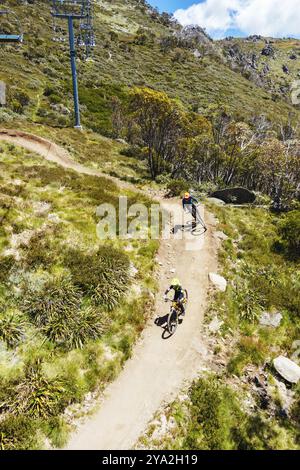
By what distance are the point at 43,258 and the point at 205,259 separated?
8.80 metres

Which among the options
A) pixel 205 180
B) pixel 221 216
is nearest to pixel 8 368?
pixel 221 216

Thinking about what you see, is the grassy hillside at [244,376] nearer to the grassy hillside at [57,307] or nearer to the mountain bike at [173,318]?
the mountain bike at [173,318]

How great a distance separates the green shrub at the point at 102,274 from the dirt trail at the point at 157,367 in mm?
2007

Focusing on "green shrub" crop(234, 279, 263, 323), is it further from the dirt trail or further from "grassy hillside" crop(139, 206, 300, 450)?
the dirt trail

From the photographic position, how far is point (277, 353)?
1363 cm

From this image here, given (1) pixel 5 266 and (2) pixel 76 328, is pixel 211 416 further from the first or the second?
(1) pixel 5 266

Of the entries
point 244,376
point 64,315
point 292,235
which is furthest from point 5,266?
point 292,235

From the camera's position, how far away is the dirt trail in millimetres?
10281

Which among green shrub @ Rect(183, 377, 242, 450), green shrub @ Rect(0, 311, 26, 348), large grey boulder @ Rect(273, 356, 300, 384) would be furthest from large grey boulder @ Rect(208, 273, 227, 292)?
green shrub @ Rect(0, 311, 26, 348)

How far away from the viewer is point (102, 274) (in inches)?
587

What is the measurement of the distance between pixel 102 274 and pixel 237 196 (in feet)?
53.7

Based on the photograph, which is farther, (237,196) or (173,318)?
(237,196)

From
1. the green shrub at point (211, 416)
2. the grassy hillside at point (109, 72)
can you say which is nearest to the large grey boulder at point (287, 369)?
the green shrub at point (211, 416)

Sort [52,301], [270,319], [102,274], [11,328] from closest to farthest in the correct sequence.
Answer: [11,328], [52,301], [102,274], [270,319]
